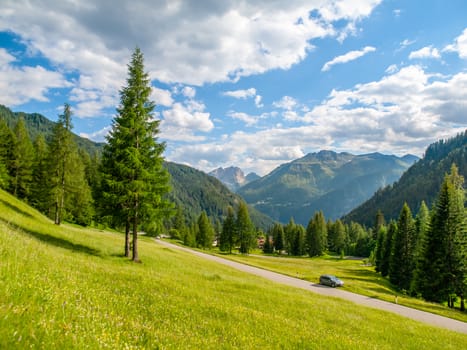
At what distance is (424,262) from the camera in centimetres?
4281

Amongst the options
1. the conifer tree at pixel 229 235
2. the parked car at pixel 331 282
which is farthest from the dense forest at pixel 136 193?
the conifer tree at pixel 229 235

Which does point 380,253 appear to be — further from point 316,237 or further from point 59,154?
point 59,154

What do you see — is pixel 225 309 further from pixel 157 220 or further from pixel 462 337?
pixel 462 337

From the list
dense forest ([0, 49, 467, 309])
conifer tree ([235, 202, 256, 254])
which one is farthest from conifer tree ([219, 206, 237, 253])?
dense forest ([0, 49, 467, 309])

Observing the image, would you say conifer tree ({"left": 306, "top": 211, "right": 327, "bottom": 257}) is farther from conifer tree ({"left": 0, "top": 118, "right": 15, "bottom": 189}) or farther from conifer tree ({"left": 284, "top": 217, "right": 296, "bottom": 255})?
conifer tree ({"left": 0, "top": 118, "right": 15, "bottom": 189})

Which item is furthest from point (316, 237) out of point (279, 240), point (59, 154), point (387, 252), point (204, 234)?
point (59, 154)

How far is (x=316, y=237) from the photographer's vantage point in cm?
11081

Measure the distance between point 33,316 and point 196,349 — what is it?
4.39m

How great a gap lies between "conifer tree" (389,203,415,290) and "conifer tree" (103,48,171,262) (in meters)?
52.3

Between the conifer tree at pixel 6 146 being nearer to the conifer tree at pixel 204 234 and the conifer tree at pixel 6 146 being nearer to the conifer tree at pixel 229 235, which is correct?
the conifer tree at pixel 229 235

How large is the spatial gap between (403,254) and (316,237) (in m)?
54.3

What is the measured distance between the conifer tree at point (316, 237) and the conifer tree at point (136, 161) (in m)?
95.6

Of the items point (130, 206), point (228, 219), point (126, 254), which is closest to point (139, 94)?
point (130, 206)

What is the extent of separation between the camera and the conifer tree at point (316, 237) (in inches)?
→ 4338
